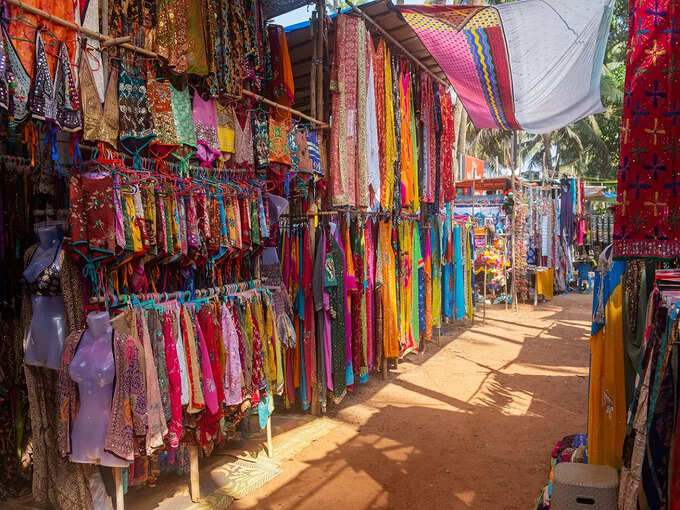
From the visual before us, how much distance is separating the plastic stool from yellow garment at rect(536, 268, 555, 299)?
11234 mm

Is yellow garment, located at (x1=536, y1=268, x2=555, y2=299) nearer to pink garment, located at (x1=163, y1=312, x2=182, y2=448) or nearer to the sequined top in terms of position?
pink garment, located at (x1=163, y1=312, x2=182, y2=448)

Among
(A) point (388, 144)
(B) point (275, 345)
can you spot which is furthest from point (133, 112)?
(A) point (388, 144)

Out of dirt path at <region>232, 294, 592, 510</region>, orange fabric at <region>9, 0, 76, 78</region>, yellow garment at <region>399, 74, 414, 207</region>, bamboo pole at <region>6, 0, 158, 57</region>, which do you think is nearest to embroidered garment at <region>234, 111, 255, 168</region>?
bamboo pole at <region>6, 0, 158, 57</region>

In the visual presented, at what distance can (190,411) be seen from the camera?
3.14m

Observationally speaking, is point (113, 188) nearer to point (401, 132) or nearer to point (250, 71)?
point (250, 71)

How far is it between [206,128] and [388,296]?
11.4 feet

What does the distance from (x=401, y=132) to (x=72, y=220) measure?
457cm

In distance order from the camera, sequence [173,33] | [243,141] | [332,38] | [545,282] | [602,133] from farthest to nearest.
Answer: [602,133]
[545,282]
[332,38]
[243,141]
[173,33]

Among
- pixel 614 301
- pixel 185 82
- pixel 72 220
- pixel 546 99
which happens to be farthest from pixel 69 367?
pixel 546 99

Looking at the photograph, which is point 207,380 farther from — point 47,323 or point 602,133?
point 602,133

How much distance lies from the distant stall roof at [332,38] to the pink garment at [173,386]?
332 centimetres

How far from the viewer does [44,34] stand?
95.8 inches

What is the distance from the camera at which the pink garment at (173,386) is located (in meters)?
3.01

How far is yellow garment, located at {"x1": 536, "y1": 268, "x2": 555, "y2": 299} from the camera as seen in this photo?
13.1m
